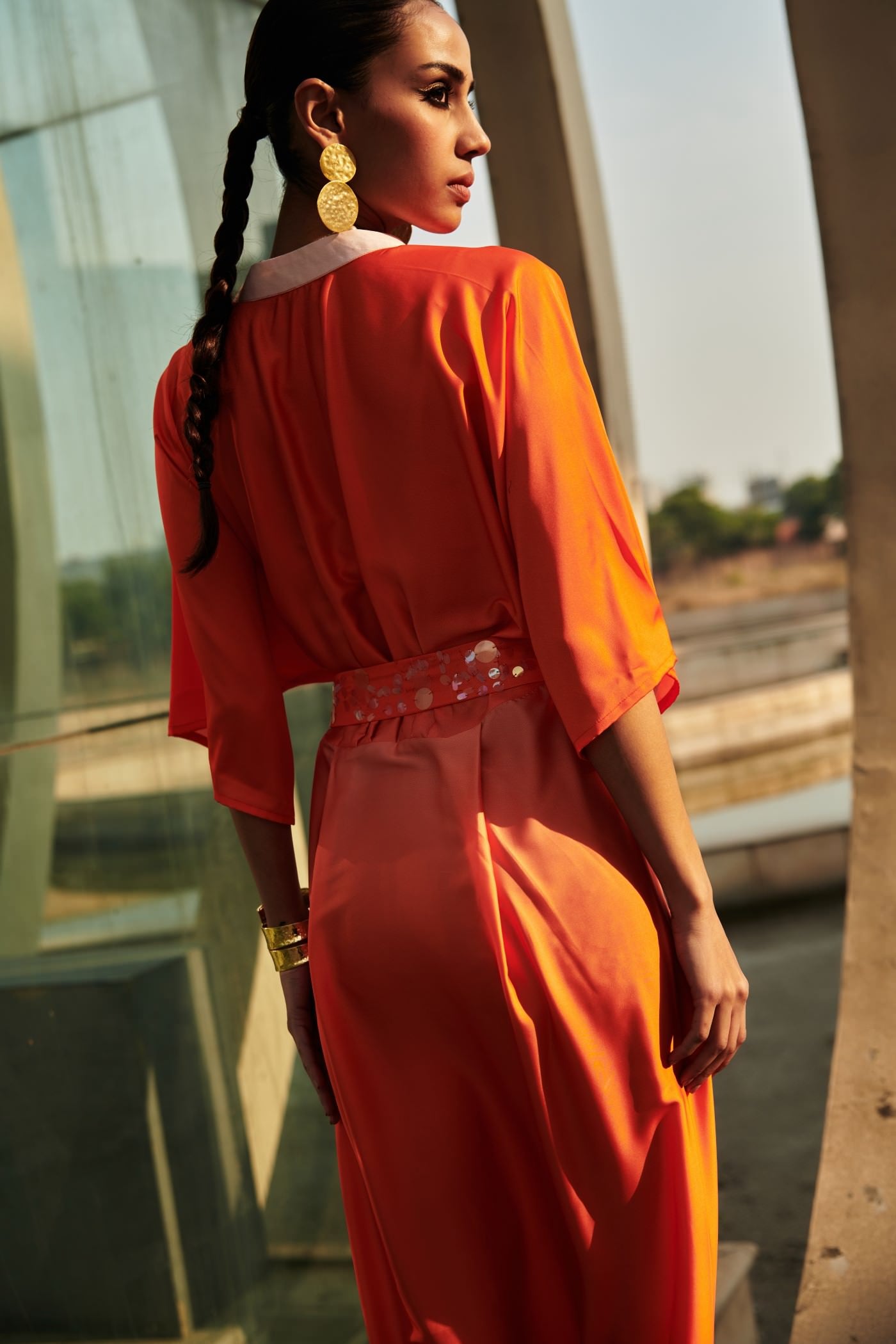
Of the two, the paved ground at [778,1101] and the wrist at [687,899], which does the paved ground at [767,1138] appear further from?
the wrist at [687,899]

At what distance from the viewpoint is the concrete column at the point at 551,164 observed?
9.86ft

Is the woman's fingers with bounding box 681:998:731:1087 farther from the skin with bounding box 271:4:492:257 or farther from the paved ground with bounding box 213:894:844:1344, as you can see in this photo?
the paved ground with bounding box 213:894:844:1344

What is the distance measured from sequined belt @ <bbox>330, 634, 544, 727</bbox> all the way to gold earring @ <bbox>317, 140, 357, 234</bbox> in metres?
0.38

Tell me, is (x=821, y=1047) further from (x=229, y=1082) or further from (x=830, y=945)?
(x=229, y=1082)

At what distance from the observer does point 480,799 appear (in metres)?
1.07

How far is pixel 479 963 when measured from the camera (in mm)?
1053

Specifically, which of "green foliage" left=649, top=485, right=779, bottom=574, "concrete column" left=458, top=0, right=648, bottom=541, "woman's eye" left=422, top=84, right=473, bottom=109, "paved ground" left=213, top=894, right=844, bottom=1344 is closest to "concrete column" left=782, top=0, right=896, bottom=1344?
"concrete column" left=458, top=0, right=648, bottom=541

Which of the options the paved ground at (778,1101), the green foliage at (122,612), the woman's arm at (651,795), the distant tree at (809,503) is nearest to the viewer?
the woman's arm at (651,795)

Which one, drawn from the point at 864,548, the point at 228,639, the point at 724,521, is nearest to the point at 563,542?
the point at 228,639

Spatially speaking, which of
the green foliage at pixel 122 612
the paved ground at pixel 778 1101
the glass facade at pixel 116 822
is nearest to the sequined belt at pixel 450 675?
the glass facade at pixel 116 822

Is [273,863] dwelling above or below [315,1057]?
above

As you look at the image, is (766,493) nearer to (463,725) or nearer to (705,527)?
(705,527)

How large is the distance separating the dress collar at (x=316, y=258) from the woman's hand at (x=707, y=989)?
0.62m

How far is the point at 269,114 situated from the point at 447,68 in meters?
0.17
